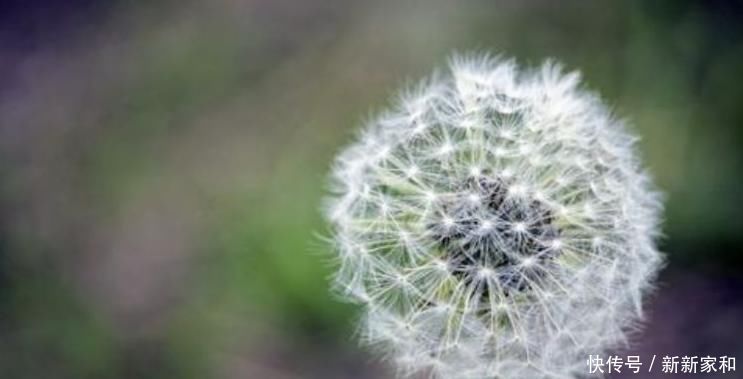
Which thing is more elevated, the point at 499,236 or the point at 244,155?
the point at 244,155

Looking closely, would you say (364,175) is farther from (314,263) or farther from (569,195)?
(314,263)

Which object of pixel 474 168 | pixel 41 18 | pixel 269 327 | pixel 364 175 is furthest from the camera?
pixel 41 18

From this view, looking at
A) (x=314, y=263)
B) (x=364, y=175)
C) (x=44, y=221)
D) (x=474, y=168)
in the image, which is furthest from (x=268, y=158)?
(x=474, y=168)

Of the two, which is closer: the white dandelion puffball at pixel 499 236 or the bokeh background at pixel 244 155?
the white dandelion puffball at pixel 499 236

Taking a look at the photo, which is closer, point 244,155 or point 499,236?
point 499,236

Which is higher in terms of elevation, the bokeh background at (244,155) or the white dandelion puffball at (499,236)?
the bokeh background at (244,155)
